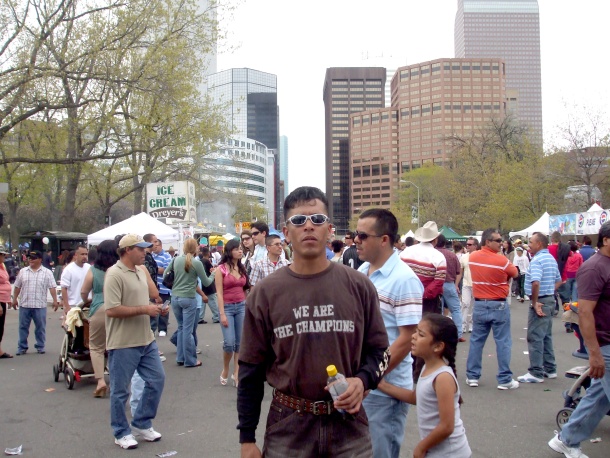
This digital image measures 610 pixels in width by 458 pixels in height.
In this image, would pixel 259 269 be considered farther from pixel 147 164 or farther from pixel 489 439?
pixel 147 164

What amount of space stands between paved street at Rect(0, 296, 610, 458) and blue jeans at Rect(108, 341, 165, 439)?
0.82 ft

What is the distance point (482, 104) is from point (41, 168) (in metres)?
137

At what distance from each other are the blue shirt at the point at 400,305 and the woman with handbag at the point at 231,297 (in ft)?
15.2

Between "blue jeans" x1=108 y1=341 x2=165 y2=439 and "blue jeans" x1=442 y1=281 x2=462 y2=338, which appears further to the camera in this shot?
"blue jeans" x1=442 y1=281 x2=462 y2=338

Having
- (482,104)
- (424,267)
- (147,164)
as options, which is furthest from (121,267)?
(482,104)

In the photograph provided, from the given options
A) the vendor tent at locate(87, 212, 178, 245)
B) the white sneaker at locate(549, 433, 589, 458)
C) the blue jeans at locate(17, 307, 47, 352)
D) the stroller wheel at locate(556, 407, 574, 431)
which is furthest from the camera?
the vendor tent at locate(87, 212, 178, 245)

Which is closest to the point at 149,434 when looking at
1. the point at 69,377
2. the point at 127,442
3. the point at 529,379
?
the point at 127,442

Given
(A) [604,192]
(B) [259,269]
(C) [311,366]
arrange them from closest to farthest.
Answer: (C) [311,366] → (B) [259,269] → (A) [604,192]

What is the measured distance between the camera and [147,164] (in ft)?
101

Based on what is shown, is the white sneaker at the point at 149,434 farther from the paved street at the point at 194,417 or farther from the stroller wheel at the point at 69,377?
the stroller wheel at the point at 69,377

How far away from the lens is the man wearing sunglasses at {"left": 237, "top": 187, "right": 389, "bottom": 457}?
2666 mm

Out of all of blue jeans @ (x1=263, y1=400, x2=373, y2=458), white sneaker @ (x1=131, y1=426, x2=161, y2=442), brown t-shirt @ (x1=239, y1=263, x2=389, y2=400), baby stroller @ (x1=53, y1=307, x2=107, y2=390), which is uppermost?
brown t-shirt @ (x1=239, y1=263, x2=389, y2=400)

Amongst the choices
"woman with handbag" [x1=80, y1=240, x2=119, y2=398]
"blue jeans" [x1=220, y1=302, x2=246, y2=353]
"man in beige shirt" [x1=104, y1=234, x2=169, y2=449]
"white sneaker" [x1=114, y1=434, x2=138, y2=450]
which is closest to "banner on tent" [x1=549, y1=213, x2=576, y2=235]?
"blue jeans" [x1=220, y1=302, x2=246, y2=353]

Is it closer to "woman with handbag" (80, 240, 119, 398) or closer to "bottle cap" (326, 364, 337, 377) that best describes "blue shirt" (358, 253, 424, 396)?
"bottle cap" (326, 364, 337, 377)
